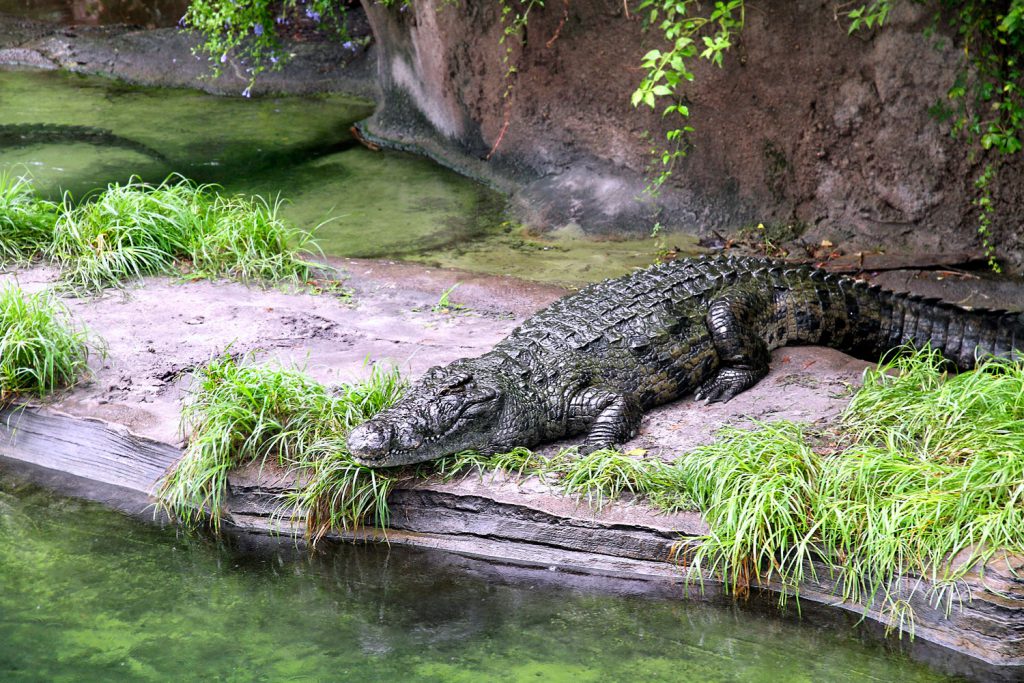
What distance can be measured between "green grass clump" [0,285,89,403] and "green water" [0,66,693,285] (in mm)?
2507

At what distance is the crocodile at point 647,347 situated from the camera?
4641 millimetres

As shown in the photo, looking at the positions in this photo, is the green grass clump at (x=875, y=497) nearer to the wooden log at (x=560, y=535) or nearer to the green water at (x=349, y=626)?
the wooden log at (x=560, y=535)

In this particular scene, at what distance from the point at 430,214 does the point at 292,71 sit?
522 cm

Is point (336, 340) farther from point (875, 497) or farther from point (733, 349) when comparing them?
point (875, 497)

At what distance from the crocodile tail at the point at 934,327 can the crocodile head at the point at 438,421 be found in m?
2.30

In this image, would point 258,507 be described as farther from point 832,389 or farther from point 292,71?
point 292,71

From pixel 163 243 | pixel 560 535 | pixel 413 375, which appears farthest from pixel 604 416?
pixel 163 243

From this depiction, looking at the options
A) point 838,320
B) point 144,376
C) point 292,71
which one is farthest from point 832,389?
point 292,71

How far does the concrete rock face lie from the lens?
7.16 meters

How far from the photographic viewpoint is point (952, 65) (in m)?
6.89

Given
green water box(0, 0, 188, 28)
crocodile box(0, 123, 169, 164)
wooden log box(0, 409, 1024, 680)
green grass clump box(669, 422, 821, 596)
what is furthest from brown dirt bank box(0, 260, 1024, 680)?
green water box(0, 0, 188, 28)

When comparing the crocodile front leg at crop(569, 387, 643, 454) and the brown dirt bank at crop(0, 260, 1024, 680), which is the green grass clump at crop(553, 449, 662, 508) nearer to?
the brown dirt bank at crop(0, 260, 1024, 680)

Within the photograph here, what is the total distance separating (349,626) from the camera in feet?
13.5

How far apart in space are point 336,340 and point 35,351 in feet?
4.95
